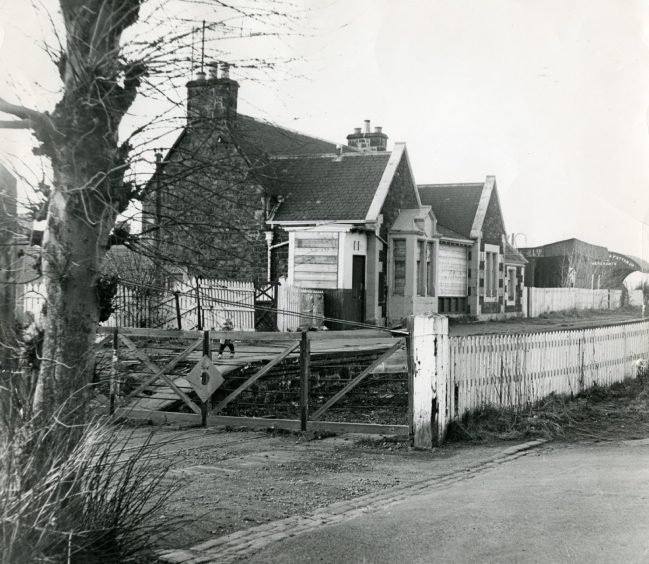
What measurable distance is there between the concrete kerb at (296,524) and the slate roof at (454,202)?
2556 cm

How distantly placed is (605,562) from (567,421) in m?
6.00

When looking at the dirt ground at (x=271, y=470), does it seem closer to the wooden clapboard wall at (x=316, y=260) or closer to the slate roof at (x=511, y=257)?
the wooden clapboard wall at (x=316, y=260)

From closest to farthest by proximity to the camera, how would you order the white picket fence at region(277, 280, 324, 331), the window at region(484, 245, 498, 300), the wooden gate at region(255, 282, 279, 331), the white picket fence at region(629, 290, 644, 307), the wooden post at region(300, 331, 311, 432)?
the wooden post at region(300, 331, 311, 432) → the wooden gate at region(255, 282, 279, 331) → the white picket fence at region(277, 280, 324, 331) → the window at region(484, 245, 498, 300) → the white picket fence at region(629, 290, 644, 307)

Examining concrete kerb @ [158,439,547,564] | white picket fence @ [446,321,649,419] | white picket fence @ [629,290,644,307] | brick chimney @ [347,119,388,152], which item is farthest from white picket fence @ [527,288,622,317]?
concrete kerb @ [158,439,547,564]

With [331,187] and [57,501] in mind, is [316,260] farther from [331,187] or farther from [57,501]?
[57,501]

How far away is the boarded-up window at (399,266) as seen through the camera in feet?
88.0

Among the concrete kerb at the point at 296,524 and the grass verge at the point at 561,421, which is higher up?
the grass verge at the point at 561,421

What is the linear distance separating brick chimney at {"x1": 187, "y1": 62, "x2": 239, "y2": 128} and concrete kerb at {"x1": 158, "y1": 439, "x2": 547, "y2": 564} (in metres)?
3.05

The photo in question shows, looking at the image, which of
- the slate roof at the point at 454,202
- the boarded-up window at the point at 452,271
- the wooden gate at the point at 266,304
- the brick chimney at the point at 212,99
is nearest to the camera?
the brick chimney at the point at 212,99

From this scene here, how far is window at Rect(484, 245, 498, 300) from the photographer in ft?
115

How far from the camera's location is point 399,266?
26.9 m

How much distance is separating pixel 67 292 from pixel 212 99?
186 cm

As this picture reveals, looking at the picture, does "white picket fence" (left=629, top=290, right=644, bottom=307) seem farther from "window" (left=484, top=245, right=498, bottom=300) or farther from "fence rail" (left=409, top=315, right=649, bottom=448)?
"fence rail" (left=409, top=315, right=649, bottom=448)

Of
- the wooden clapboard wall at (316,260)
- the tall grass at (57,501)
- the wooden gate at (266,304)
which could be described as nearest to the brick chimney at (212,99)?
the tall grass at (57,501)
